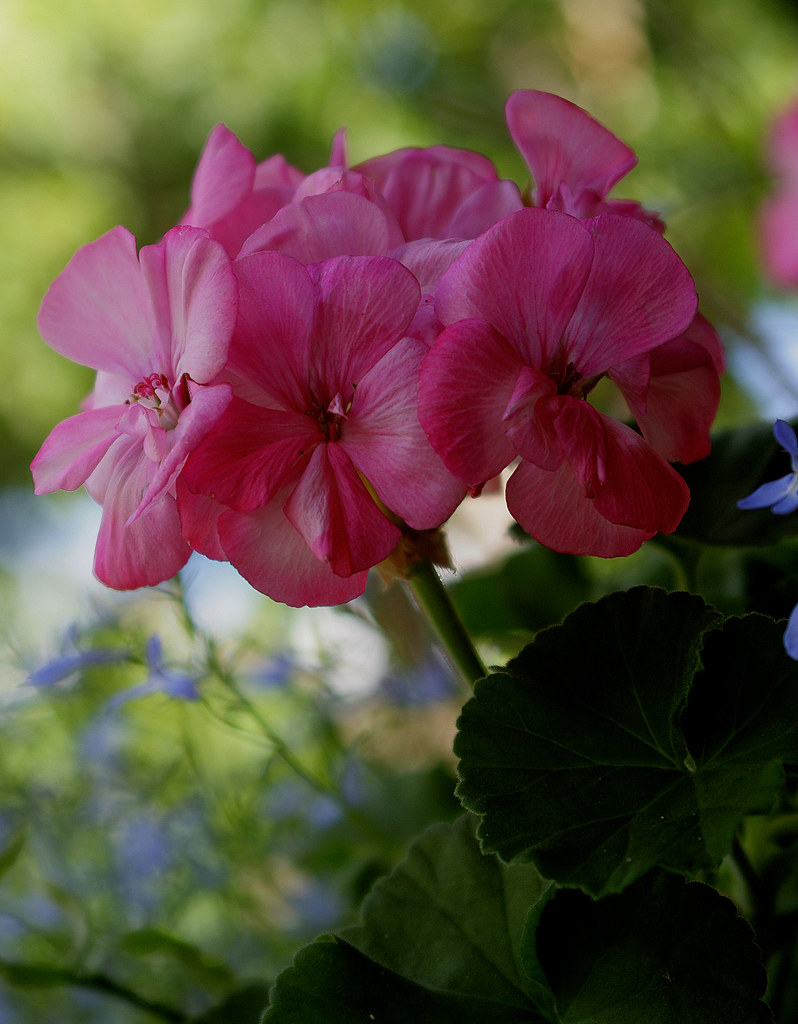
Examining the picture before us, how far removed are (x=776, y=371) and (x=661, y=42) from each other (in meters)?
1.47

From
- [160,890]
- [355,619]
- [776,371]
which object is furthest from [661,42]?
[160,890]

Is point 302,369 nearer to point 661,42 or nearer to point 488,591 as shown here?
point 488,591

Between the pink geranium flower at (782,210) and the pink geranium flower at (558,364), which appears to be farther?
the pink geranium flower at (782,210)

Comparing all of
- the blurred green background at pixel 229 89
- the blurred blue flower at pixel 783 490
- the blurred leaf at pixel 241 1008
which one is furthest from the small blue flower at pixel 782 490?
the blurred green background at pixel 229 89

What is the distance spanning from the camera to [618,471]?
298 millimetres

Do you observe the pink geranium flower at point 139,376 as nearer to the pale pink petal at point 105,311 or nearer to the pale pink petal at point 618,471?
the pale pink petal at point 105,311

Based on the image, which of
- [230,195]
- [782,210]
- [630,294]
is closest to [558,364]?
[630,294]

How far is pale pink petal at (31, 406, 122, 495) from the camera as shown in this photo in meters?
0.34

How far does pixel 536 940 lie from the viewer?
1.09ft

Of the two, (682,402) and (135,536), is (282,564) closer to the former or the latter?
(135,536)

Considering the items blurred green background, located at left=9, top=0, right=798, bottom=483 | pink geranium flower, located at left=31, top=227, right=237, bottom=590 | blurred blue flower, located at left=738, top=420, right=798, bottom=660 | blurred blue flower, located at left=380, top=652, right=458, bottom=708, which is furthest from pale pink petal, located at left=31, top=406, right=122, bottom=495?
blurred green background, located at left=9, top=0, right=798, bottom=483

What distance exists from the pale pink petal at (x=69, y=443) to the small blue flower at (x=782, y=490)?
0.22 metres

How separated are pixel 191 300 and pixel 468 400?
0.10m

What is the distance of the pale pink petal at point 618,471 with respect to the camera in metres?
0.29
